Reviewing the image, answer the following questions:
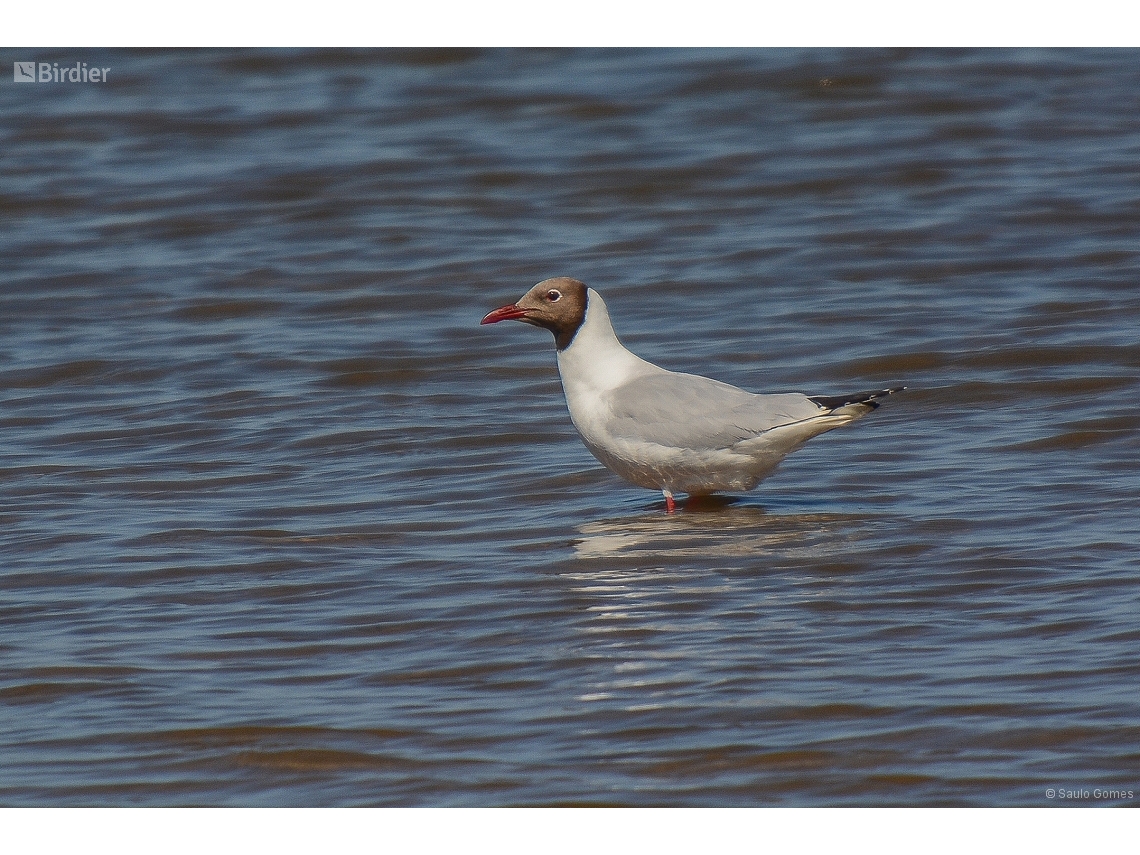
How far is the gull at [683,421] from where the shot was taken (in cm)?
703

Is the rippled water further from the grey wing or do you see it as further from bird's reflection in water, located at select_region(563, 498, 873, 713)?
the grey wing

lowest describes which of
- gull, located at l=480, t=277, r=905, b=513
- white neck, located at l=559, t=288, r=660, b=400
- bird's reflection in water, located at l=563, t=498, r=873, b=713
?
bird's reflection in water, located at l=563, t=498, r=873, b=713

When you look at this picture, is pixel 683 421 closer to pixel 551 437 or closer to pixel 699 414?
pixel 699 414

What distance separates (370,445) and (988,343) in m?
3.76

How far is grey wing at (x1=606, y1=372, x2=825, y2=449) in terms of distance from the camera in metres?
7.03

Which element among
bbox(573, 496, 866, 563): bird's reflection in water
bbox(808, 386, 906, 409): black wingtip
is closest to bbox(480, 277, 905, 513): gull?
bbox(808, 386, 906, 409): black wingtip

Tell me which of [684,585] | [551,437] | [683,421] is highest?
[551,437]

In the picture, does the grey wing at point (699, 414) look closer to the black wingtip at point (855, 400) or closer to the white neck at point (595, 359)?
the black wingtip at point (855, 400)

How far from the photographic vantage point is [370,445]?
8.62 meters

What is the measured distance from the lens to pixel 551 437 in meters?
8.72

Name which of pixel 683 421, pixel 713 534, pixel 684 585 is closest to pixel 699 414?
pixel 683 421

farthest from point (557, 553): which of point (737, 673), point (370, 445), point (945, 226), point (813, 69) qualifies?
point (813, 69)

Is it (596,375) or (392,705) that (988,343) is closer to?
(596,375)

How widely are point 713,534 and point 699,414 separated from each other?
1.76 feet
